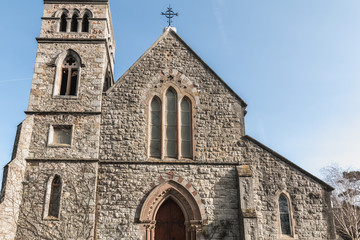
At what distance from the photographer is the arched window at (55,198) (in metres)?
12.6

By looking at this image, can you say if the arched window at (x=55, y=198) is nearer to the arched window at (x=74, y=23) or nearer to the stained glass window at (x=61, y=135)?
the stained glass window at (x=61, y=135)

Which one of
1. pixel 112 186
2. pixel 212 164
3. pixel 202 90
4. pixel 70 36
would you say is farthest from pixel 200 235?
pixel 70 36

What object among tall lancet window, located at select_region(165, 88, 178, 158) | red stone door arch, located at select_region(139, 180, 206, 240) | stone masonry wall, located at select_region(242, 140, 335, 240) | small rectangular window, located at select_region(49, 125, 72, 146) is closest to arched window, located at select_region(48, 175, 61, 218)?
small rectangular window, located at select_region(49, 125, 72, 146)

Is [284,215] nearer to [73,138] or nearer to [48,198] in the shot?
[73,138]

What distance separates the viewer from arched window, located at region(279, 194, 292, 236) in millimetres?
12875

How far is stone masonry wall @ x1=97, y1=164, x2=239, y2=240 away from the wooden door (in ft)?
3.06

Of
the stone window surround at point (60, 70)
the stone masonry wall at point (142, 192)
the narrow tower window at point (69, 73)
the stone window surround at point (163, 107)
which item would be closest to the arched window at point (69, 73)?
the narrow tower window at point (69, 73)

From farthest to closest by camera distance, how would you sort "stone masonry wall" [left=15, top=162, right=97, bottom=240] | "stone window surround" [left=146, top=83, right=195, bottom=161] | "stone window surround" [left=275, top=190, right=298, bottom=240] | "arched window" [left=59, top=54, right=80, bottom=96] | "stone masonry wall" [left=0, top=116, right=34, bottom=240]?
"arched window" [left=59, top=54, right=80, bottom=96] → "stone window surround" [left=146, top=83, right=195, bottom=161] → "stone window surround" [left=275, top=190, right=298, bottom=240] → "stone masonry wall" [left=15, top=162, right=97, bottom=240] → "stone masonry wall" [left=0, top=116, right=34, bottom=240]

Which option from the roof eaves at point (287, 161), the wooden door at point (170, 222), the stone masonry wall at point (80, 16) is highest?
the stone masonry wall at point (80, 16)

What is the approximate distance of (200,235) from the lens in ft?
40.8

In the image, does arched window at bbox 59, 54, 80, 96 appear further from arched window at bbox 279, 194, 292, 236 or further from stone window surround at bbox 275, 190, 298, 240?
arched window at bbox 279, 194, 292, 236

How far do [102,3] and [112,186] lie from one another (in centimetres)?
923

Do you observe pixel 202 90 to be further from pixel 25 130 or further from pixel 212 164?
pixel 25 130

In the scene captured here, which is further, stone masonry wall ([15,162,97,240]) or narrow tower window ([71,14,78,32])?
narrow tower window ([71,14,78,32])
